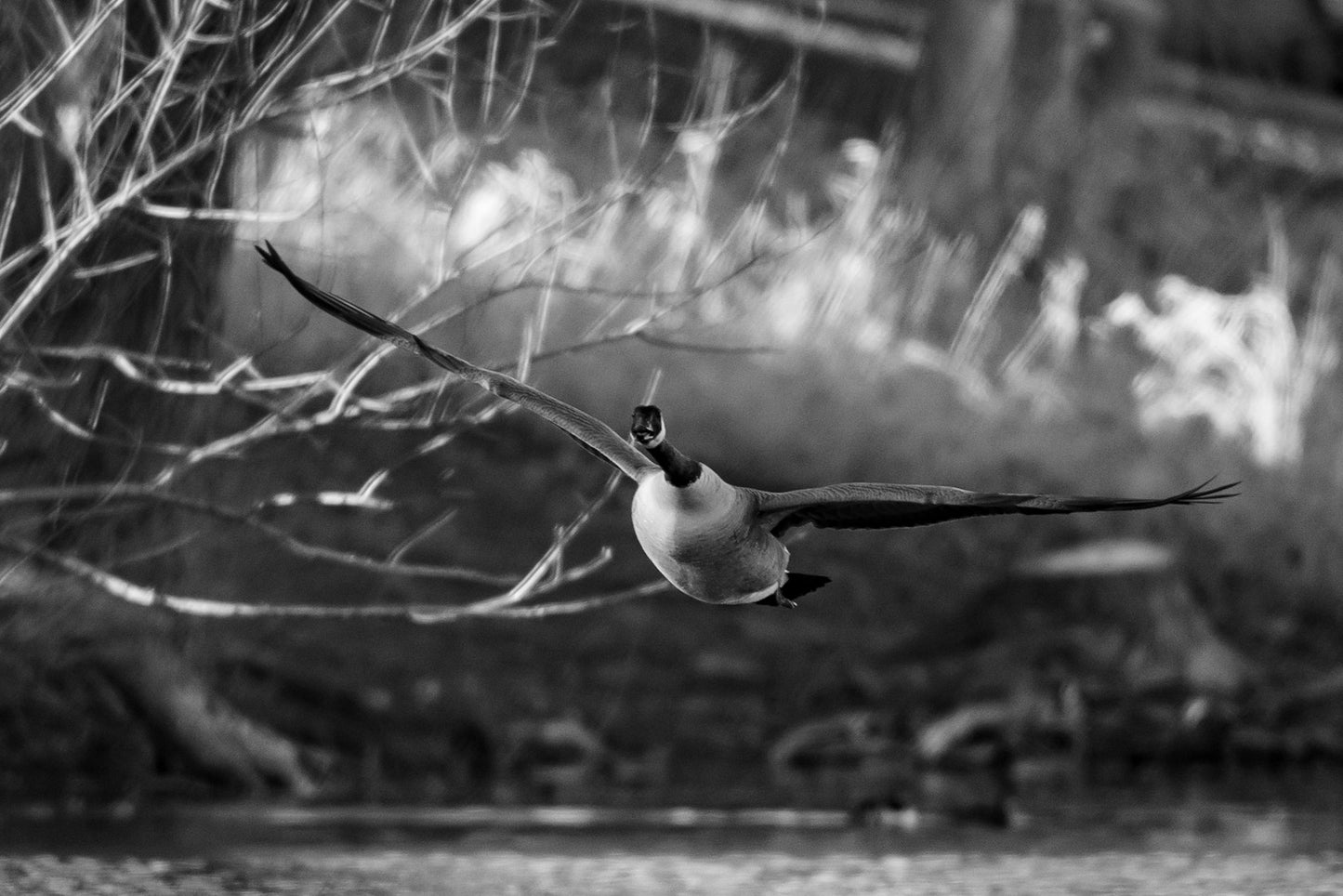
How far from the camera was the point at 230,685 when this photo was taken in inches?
402

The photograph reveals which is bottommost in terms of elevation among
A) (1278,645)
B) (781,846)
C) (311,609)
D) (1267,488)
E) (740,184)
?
(781,846)

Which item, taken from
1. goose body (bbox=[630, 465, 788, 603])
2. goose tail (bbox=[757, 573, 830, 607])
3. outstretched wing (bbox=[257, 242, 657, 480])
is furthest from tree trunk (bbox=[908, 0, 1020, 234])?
outstretched wing (bbox=[257, 242, 657, 480])

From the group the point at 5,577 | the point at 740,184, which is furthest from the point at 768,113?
the point at 5,577

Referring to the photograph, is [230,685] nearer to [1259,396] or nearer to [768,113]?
[768,113]


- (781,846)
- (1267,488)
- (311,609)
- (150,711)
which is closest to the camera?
(311,609)

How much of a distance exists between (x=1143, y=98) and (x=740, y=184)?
532 centimetres

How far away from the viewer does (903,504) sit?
5.14 metres

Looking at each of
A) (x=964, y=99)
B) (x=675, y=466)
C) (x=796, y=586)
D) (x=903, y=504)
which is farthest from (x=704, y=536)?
(x=964, y=99)

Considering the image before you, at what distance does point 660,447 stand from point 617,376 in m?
9.22

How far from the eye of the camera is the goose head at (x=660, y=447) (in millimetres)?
4844

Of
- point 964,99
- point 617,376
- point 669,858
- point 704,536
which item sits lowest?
point 669,858

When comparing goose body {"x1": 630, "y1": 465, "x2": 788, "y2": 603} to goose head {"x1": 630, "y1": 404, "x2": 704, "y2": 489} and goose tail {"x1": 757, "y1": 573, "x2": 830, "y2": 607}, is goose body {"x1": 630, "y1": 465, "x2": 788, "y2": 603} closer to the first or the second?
goose head {"x1": 630, "y1": 404, "x2": 704, "y2": 489}

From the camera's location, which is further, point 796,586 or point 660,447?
point 796,586

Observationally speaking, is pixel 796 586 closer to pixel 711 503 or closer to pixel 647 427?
pixel 711 503
